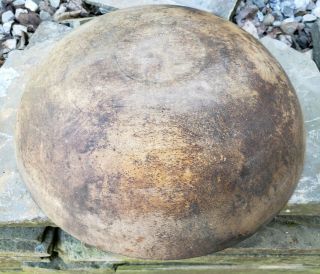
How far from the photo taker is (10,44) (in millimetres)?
3004

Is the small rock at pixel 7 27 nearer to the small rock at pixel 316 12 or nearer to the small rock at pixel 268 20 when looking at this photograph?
the small rock at pixel 268 20

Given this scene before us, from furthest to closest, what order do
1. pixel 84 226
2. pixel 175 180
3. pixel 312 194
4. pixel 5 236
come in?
1. pixel 5 236
2. pixel 312 194
3. pixel 84 226
4. pixel 175 180

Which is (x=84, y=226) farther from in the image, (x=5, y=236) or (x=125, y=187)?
(x=5, y=236)

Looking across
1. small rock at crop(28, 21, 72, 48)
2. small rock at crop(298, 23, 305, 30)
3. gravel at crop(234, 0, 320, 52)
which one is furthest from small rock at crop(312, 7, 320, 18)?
small rock at crop(28, 21, 72, 48)

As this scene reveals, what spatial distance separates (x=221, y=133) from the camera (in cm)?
135

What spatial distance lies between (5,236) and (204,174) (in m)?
1.10

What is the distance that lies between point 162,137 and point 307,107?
Result: 1039 millimetres

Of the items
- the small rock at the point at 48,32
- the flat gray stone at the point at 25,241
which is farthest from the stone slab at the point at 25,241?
the small rock at the point at 48,32

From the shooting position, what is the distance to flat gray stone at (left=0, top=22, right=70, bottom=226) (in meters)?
1.95

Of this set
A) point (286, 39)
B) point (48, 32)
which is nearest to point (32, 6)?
point (48, 32)

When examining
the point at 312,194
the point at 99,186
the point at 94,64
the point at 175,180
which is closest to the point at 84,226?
the point at 99,186

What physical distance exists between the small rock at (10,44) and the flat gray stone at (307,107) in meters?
1.40

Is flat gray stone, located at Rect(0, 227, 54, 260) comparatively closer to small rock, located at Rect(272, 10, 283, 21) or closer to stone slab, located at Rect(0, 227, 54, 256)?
stone slab, located at Rect(0, 227, 54, 256)

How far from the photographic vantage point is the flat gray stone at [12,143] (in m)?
1.95
